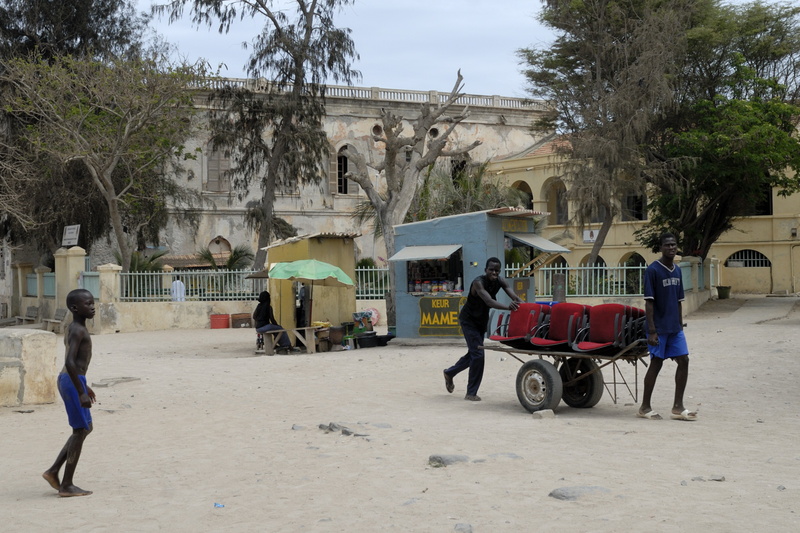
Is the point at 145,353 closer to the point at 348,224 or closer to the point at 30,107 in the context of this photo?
the point at 30,107

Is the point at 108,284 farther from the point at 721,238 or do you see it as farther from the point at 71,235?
the point at 721,238

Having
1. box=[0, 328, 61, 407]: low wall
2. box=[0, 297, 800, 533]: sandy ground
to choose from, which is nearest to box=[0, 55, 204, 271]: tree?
box=[0, 297, 800, 533]: sandy ground

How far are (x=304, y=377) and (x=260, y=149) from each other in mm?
19795

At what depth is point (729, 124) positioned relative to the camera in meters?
27.5

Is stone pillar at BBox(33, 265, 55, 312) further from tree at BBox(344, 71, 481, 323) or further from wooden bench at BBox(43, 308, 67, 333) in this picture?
tree at BBox(344, 71, 481, 323)

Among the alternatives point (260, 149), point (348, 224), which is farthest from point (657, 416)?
point (348, 224)

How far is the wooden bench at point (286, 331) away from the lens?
17672 mm

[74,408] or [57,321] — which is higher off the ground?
[57,321]

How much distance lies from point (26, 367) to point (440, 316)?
8.76 m

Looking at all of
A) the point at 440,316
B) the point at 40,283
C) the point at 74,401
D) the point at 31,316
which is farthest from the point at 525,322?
the point at 31,316

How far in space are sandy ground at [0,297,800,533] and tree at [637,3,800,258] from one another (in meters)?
15.7

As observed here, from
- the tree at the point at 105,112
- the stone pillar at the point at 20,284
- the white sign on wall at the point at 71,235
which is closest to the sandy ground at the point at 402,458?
the tree at the point at 105,112

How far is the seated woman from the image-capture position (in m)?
18.1

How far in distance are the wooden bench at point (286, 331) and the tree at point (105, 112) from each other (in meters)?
9.53
